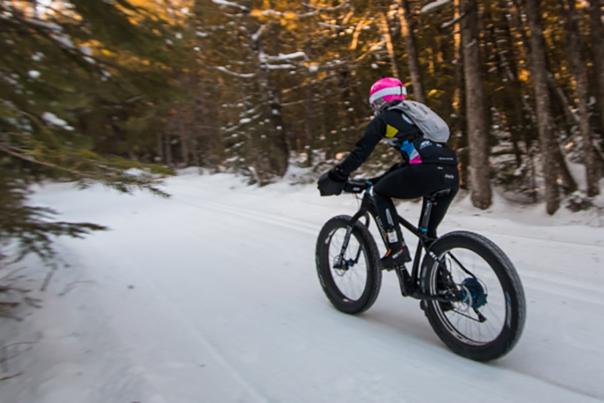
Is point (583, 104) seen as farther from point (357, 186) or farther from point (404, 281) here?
point (404, 281)

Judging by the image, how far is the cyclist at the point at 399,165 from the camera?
3.30 metres

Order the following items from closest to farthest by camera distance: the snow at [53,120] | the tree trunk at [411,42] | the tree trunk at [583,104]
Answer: the snow at [53,120] → the tree trunk at [583,104] → the tree trunk at [411,42]

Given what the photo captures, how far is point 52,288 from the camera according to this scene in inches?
198

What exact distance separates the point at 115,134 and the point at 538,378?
5.90 metres

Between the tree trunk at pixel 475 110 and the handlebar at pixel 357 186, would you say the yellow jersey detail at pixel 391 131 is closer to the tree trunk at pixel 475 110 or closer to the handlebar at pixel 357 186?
the handlebar at pixel 357 186

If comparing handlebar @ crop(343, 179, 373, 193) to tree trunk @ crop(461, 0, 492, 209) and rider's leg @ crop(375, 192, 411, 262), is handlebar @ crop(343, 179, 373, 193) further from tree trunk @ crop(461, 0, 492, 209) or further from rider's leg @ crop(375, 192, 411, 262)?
tree trunk @ crop(461, 0, 492, 209)

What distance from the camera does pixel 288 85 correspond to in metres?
17.3

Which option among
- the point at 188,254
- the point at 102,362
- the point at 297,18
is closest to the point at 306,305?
the point at 102,362

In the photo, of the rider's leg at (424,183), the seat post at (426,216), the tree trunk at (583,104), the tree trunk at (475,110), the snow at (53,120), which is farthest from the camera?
the tree trunk at (475,110)

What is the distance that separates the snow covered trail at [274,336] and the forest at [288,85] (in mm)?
1016

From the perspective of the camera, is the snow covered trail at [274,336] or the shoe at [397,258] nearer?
the snow covered trail at [274,336]

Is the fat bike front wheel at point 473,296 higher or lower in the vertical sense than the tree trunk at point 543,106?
A: lower

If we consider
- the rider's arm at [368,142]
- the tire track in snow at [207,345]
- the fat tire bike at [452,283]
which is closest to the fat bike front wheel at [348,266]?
the fat tire bike at [452,283]

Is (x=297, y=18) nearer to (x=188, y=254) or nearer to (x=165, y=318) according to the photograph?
(x=188, y=254)
